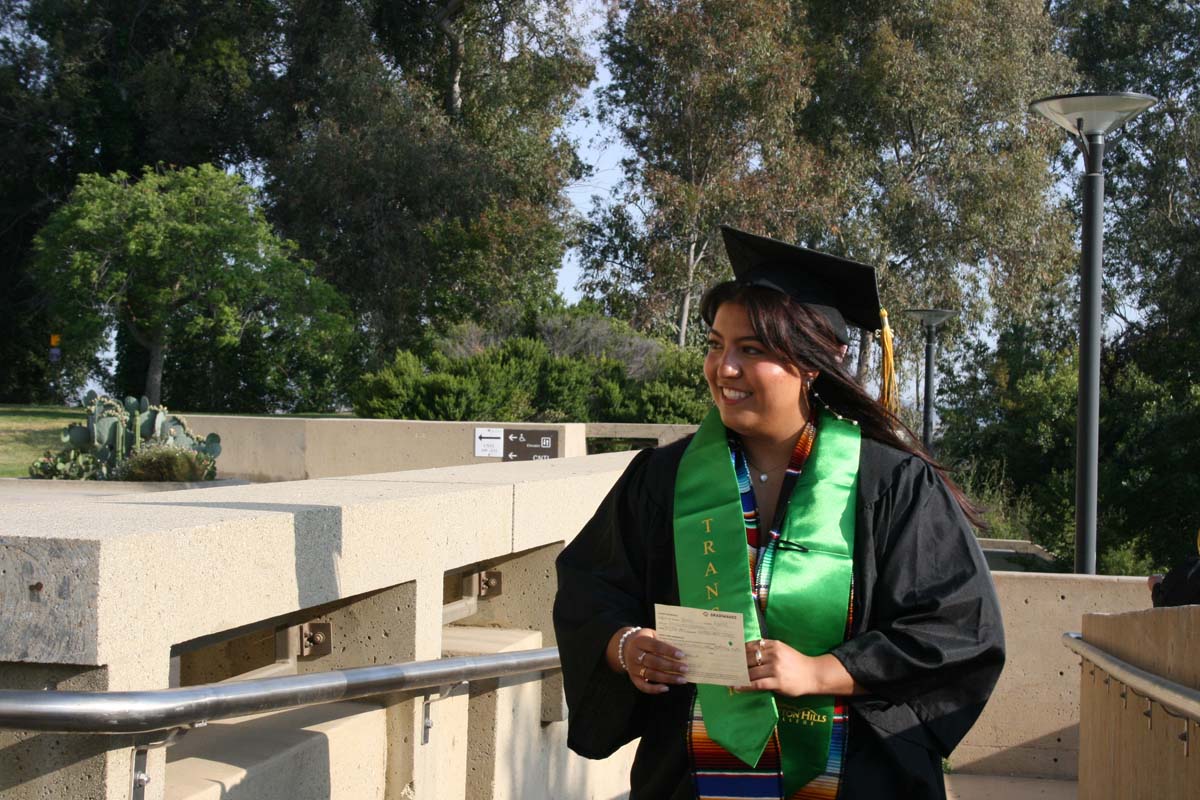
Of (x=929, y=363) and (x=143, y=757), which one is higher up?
(x=929, y=363)

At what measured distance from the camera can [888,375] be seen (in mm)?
3125

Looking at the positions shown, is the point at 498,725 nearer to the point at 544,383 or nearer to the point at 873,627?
the point at 873,627

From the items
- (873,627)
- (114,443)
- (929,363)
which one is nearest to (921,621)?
(873,627)

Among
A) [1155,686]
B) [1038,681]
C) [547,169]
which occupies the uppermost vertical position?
[547,169]

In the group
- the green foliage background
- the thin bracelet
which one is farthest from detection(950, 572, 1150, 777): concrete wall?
the green foliage background

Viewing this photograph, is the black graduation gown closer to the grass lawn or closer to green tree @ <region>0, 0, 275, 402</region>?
the grass lawn

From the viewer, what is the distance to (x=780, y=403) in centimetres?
254

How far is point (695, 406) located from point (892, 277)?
40.5ft

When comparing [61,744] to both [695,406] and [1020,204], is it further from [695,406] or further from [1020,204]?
[1020,204]

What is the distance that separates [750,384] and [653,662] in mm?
562

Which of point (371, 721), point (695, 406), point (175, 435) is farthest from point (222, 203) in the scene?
point (371, 721)

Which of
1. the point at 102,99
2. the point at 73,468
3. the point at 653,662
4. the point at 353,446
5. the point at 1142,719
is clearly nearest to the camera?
the point at 653,662

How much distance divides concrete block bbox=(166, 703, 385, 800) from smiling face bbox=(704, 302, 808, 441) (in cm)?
134

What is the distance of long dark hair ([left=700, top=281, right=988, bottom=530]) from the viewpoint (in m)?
2.53
